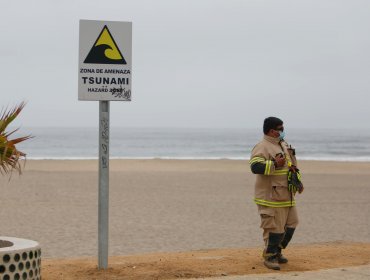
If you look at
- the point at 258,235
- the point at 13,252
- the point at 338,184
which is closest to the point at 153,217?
the point at 258,235

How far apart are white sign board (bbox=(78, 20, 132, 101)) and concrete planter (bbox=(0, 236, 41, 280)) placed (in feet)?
5.43

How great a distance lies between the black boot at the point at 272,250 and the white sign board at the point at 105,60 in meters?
2.15

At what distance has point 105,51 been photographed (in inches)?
261

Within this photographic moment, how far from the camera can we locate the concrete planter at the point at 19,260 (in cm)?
529

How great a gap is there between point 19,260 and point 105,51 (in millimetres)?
2302

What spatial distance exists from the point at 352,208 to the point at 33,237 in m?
7.41

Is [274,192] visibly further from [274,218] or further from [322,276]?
[322,276]

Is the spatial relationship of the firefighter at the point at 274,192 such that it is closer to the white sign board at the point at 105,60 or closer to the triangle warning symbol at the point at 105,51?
the white sign board at the point at 105,60

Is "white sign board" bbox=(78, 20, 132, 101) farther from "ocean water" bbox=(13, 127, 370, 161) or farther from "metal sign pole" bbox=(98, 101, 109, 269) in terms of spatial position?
"ocean water" bbox=(13, 127, 370, 161)

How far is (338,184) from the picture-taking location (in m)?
20.8

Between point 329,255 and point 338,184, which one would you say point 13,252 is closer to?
point 329,255

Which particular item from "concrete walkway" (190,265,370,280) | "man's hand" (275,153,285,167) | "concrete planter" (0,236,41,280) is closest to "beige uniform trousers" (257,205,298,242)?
"man's hand" (275,153,285,167)

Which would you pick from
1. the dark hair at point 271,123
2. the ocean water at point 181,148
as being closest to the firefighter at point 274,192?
the dark hair at point 271,123

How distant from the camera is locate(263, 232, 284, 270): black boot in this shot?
7.13m
